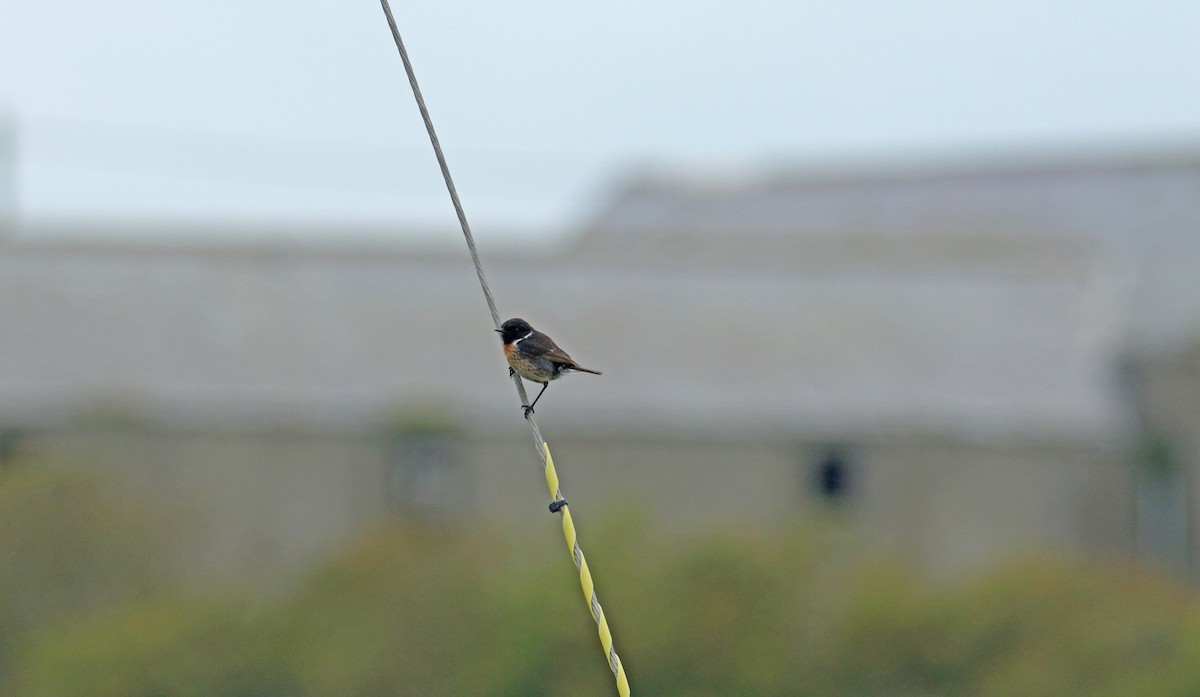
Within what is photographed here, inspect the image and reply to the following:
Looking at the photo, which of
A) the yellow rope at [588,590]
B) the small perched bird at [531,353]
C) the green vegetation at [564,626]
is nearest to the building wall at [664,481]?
the green vegetation at [564,626]

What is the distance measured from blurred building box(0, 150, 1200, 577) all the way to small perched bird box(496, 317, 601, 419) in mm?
20737

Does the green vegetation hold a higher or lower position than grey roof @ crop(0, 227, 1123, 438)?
lower

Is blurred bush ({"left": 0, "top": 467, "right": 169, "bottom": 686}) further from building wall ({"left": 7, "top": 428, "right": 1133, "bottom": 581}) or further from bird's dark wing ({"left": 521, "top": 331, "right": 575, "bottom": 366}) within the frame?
bird's dark wing ({"left": 521, "top": 331, "right": 575, "bottom": 366})

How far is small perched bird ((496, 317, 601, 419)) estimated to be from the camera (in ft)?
26.4

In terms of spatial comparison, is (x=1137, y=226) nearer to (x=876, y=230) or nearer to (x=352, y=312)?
(x=876, y=230)

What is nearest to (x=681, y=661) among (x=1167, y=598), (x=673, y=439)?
(x=1167, y=598)

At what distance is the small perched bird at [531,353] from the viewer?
8.05 m

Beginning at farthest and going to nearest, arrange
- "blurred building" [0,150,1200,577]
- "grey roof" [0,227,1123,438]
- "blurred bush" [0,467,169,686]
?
1. "grey roof" [0,227,1123,438]
2. "blurred building" [0,150,1200,577]
3. "blurred bush" [0,467,169,686]

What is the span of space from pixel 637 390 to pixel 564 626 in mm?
14491

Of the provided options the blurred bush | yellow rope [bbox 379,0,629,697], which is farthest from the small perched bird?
the blurred bush

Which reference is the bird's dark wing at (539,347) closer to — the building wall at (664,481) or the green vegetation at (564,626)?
the green vegetation at (564,626)

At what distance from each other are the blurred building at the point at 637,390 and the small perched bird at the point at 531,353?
20.7 m

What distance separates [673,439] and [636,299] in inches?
166

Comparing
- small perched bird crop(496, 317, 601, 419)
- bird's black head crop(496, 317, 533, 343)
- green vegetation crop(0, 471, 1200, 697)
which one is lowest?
green vegetation crop(0, 471, 1200, 697)
